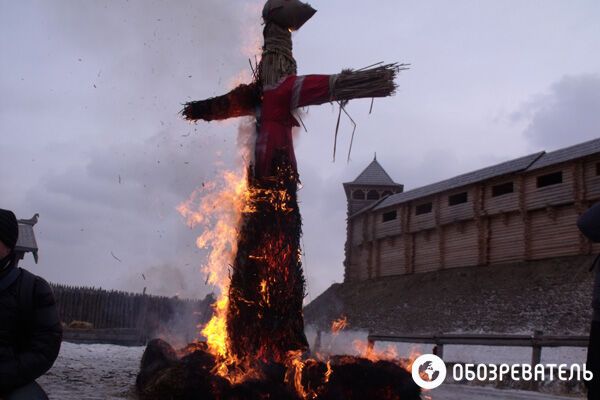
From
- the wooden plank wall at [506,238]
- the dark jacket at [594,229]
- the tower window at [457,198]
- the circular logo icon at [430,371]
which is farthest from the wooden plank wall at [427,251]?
the dark jacket at [594,229]

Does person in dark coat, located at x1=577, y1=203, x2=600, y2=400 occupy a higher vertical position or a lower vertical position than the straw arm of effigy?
lower

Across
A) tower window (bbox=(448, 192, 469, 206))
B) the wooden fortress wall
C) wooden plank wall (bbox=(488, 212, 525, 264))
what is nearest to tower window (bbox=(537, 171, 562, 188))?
the wooden fortress wall

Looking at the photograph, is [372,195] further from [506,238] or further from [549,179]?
[549,179]

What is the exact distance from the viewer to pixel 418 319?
→ 1123 inches

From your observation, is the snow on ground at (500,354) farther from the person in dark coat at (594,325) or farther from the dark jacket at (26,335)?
the dark jacket at (26,335)

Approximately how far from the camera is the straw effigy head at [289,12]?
21.7 feet

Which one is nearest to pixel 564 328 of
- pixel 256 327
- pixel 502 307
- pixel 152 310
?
pixel 502 307

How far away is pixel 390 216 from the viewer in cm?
3734

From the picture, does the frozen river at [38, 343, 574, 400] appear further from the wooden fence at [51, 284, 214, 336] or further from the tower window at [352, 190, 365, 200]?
the tower window at [352, 190, 365, 200]

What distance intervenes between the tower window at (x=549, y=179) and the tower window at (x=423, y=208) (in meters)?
7.58

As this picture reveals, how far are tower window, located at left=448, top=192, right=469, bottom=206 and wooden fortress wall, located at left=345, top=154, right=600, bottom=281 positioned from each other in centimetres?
19

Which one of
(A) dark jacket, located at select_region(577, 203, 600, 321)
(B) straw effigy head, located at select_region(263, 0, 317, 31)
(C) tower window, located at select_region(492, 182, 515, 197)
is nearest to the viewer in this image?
(A) dark jacket, located at select_region(577, 203, 600, 321)

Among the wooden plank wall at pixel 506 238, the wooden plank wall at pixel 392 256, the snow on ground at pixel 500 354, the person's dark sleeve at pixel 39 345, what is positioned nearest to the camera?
the person's dark sleeve at pixel 39 345

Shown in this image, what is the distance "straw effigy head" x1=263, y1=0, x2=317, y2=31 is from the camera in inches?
260
